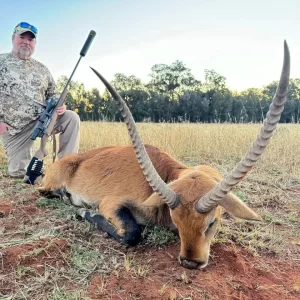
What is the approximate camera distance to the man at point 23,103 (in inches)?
270

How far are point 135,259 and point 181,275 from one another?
21.2 inches

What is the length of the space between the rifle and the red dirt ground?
268 cm

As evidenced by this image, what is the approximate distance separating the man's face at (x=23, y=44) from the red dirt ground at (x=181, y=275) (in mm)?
4514

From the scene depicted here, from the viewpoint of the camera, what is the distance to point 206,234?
10.1 feet

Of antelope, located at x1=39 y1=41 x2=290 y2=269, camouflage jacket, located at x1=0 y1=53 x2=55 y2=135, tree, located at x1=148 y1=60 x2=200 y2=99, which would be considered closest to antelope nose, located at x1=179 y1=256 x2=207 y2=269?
antelope, located at x1=39 y1=41 x2=290 y2=269

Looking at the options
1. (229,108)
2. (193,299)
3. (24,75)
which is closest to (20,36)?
(24,75)

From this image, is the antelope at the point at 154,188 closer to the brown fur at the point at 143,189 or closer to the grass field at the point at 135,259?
the brown fur at the point at 143,189

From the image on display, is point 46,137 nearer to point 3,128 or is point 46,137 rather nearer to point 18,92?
point 3,128

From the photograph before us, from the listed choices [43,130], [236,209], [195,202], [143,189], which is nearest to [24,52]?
[43,130]

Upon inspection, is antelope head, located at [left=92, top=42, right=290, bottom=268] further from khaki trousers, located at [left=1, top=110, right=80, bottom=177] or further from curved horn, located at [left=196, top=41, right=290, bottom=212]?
khaki trousers, located at [left=1, top=110, right=80, bottom=177]

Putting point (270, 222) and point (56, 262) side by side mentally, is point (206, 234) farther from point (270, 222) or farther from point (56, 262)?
point (270, 222)

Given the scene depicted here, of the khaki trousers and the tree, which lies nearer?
the khaki trousers

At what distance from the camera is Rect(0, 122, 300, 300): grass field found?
2.81 meters

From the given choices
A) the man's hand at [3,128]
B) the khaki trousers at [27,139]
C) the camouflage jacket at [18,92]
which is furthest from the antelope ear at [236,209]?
the man's hand at [3,128]
